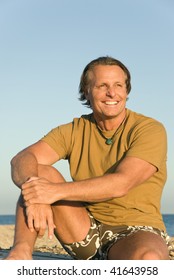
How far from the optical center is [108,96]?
416 cm

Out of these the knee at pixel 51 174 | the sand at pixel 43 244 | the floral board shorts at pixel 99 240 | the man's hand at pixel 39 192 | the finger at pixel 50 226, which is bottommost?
the sand at pixel 43 244

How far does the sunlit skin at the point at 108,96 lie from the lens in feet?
13.5

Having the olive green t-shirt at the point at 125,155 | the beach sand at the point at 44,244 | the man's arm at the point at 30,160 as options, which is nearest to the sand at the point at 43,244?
the beach sand at the point at 44,244

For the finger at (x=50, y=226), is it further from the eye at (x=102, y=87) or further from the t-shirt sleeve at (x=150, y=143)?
the eye at (x=102, y=87)

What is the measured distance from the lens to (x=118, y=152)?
3996mm

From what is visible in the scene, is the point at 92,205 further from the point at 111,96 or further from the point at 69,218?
the point at 111,96

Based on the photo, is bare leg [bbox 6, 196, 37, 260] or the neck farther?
the neck

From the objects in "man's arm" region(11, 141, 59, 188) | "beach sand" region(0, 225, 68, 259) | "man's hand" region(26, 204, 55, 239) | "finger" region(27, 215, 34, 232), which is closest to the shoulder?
"man's arm" region(11, 141, 59, 188)

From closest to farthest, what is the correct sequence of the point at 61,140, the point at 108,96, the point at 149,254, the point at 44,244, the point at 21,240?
the point at 149,254
the point at 21,240
the point at 108,96
the point at 61,140
the point at 44,244

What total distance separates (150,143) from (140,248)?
85cm

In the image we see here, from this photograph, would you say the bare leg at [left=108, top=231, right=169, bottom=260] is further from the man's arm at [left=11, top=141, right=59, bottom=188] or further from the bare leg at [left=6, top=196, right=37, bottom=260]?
the man's arm at [left=11, top=141, right=59, bottom=188]

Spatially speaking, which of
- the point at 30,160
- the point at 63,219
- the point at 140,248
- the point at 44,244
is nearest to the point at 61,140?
the point at 30,160

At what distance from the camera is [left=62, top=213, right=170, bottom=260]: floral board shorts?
3841mm

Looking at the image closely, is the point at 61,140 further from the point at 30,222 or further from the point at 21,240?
the point at 21,240
